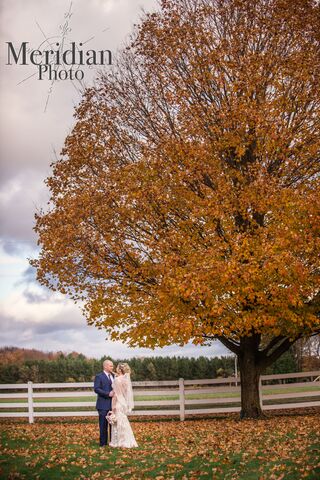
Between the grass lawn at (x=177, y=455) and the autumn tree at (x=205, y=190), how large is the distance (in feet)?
8.34

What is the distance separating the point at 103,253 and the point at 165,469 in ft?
25.4

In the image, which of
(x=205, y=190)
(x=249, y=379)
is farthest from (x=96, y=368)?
(x=205, y=190)

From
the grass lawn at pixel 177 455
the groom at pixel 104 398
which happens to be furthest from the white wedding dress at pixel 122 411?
the grass lawn at pixel 177 455

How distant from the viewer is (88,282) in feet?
60.0

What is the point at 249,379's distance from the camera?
19.1 m

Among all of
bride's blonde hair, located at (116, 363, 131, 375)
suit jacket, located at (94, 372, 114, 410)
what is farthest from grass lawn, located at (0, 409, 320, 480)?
bride's blonde hair, located at (116, 363, 131, 375)

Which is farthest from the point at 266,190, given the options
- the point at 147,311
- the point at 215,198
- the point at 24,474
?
the point at 24,474

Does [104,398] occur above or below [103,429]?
above

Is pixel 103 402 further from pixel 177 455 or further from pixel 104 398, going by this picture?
pixel 177 455

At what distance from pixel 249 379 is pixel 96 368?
2573 centimetres

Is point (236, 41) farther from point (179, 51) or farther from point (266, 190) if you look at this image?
point (266, 190)

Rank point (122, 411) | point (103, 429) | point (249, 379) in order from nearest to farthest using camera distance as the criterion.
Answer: point (122, 411)
point (103, 429)
point (249, 379)

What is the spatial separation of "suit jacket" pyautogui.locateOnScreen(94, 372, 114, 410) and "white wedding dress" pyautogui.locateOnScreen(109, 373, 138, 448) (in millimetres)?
194

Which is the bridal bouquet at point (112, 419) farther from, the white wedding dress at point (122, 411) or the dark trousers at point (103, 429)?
the dark trousers at point (103, 429)
